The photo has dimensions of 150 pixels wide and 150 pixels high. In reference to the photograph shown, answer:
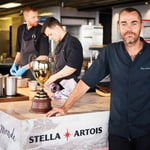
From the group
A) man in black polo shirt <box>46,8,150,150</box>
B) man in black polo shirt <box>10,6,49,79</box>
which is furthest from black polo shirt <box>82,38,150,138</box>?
man in black polo shirt <box>10,6,49,79</box>

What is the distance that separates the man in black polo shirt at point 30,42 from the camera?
11.2 ft

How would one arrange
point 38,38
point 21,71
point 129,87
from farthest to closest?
point 38,38 → point 21,71 → point 129,87

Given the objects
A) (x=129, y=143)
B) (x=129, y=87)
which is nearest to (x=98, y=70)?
(x=129, y=87)

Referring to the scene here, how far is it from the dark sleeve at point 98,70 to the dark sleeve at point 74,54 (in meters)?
0.85

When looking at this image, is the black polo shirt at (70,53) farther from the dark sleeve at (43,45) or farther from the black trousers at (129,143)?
the black trousers at (129,143)

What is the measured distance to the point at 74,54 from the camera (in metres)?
2.89

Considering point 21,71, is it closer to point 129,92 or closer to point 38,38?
point 38,38

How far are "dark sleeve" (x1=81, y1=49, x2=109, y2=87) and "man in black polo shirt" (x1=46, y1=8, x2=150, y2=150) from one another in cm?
3

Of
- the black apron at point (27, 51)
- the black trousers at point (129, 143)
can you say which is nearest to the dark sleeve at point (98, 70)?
the black trousers at point (129, 143)

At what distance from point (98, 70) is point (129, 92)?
0.83ft

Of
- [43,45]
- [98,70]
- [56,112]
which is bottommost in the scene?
[56,112]

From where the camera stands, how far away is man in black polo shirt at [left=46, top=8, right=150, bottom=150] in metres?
1.85

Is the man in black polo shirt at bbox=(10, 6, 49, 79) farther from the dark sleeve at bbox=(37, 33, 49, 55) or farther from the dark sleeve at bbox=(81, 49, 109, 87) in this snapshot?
the dark sleeve at bbox=(81, 49, 109, 87)

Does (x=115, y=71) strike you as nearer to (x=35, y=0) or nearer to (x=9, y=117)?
(x=9, y=117)
